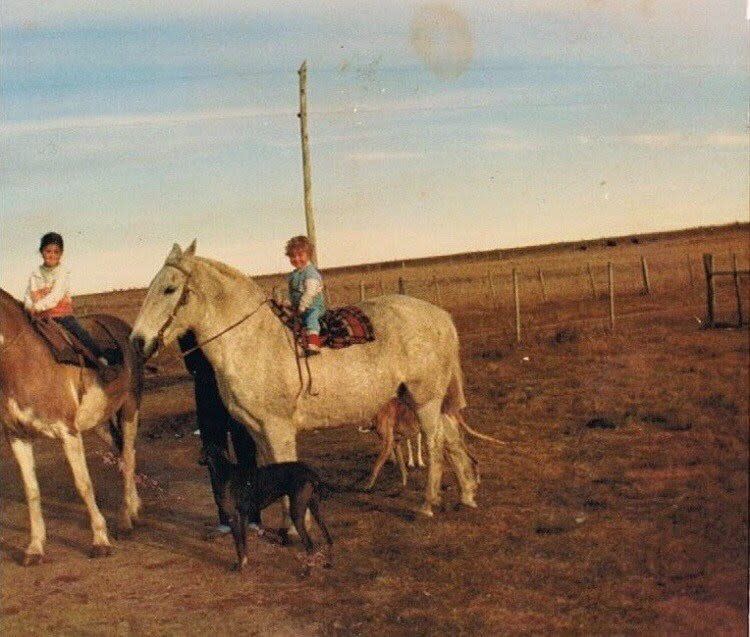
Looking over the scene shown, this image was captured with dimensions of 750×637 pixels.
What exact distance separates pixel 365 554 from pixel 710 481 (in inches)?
151

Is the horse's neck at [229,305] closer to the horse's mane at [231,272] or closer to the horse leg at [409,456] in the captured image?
the horse's mane at [231,272]

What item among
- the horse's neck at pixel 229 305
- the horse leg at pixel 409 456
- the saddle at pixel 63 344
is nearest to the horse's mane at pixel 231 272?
the horse's neck at pixel 229 305

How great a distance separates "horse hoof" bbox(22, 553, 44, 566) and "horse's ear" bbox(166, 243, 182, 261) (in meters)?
3.05

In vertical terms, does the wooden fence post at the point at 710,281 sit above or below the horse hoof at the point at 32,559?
above

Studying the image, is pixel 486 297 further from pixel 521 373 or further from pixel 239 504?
pixel 239 504

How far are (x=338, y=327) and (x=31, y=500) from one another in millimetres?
3263

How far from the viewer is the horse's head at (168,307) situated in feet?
29.7

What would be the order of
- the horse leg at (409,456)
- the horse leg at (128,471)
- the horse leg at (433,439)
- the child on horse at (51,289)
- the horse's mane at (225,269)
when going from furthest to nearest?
the horse leg at (409,456) → the horse leg at (128,471) → the horse leg at (433,439) → the child on horse at (51,289) → the horse's mane at (225,269)

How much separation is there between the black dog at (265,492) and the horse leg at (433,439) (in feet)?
4.91

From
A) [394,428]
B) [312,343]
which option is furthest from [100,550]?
[394,428]

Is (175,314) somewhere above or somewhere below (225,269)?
below

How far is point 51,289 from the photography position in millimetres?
9859

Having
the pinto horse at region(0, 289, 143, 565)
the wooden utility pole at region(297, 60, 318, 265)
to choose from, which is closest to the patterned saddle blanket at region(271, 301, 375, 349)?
the pinto horse at region(0, 289, 143, 565)

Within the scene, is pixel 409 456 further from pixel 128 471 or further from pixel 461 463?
pixel 128 471
